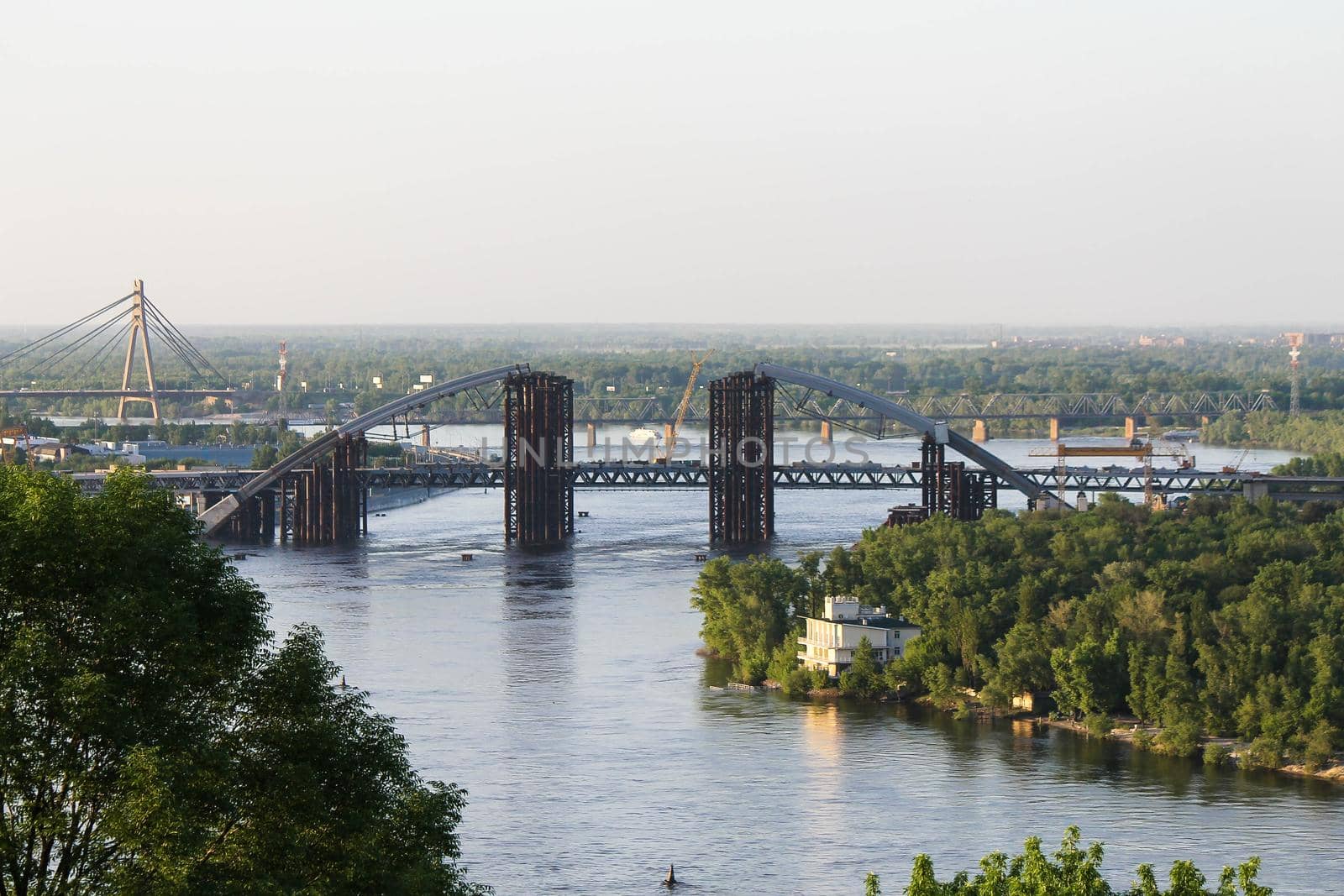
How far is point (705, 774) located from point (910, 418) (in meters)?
40.4

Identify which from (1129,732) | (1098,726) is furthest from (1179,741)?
(1098,726)

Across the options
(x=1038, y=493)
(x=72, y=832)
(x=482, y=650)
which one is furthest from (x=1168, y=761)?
(x=1038, y=493)

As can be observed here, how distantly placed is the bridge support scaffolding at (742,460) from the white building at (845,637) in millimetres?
25057

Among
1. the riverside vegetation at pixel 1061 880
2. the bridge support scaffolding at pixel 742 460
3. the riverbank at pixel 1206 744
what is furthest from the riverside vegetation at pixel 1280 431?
the riverside vegetation at pixel 1061 880

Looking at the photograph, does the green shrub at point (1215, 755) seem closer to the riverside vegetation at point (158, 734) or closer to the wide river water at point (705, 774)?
the wide river water at point (705, 774)

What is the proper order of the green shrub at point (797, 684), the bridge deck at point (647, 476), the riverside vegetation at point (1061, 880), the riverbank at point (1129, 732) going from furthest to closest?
the bridge deck at point (647, 476) → the green shrub at point (797, 684) → the riverbank at point (1129, 732) → the riverside vegetation at point (1061, 880)

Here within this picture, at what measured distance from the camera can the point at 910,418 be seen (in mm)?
74375

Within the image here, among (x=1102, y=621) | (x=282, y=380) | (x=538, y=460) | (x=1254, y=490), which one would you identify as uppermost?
(x=282, y=380)

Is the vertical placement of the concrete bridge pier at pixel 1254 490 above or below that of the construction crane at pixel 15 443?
below

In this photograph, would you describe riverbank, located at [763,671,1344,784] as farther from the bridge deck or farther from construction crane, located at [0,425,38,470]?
construction crane, located at [0,425,38,470]

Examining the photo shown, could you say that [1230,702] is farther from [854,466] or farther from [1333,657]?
[854,466]

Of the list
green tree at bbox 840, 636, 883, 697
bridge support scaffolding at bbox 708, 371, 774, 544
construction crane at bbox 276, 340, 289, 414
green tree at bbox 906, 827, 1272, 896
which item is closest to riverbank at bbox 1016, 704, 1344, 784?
green tree at bbox 840, 636, 883, 697

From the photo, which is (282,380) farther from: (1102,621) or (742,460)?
(1102,621)

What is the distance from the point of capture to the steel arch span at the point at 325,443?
235ft
